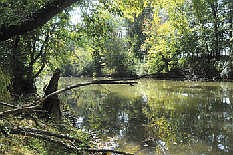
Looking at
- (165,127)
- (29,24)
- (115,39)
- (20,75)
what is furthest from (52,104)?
(115,39)

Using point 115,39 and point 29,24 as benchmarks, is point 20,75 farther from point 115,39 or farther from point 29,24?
point 115,39

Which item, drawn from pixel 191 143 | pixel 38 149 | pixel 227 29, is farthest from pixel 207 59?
pixel 38 149

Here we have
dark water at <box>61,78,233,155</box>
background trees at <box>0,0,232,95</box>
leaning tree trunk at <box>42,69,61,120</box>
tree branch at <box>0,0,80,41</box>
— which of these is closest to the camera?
tree branch at <box>0,0,80,41</box>

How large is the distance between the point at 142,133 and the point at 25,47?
6.84 meters

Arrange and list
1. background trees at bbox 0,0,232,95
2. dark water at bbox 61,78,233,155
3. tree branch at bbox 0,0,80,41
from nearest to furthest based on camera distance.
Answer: tree branch at bbox 0,0,80,41 < dark water at bbox 61,78,233,155 < background trees at bbox 0,0,232,95

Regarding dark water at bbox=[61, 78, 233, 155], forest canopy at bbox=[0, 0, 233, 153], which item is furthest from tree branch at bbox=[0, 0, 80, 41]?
dark water at bbox=[61, 78, 233, 155]

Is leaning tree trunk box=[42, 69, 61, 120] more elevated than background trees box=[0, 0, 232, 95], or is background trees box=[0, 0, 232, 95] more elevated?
background trees box=[0, 0, 232, 95]

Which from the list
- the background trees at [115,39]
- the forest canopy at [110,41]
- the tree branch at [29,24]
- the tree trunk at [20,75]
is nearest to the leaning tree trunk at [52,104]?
the forest canopy at [110,41]

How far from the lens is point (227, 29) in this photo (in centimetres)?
4153

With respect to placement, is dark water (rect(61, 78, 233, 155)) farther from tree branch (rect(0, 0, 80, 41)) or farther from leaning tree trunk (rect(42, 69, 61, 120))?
tree branch (rect(0, 0, 80, 41))

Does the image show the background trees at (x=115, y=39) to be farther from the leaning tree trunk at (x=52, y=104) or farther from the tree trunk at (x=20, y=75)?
the leaning tree trunk at (x=52, y=104)

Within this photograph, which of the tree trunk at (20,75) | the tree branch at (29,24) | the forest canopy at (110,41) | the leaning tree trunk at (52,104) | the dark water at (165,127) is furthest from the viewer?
the tree trunk at (20,75)

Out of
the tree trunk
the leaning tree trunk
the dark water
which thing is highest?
the tree trunk

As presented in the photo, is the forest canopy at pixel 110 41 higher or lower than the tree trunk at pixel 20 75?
higher
